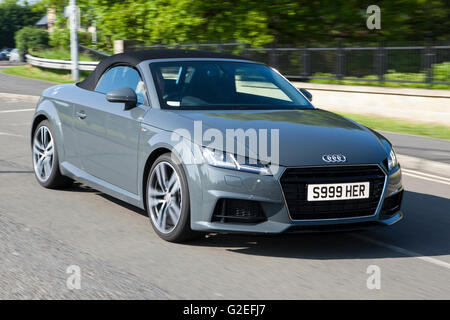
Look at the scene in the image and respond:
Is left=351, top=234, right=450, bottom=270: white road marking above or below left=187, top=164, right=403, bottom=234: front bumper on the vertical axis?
below

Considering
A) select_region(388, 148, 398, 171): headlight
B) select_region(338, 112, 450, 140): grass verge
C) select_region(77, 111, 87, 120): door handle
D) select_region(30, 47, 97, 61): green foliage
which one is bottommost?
select_region(338, 112, 450, 140): grass verge

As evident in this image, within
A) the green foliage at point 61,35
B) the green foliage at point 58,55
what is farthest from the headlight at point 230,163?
the green foliage at point 58,55

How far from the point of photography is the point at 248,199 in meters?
4.93

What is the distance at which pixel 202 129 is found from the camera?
5.25 metres

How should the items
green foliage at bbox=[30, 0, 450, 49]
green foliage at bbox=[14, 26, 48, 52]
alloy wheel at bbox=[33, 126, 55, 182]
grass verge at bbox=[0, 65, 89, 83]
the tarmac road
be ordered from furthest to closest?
green foliage at bbox=[14, 26, 48, 52], grass verge at bbox=[0, 65, 89, 83], green foliage at bbox=[30, 0, 450, 49], alloy wheel at bbox=[33, 126, 55, 182], the tarmac road

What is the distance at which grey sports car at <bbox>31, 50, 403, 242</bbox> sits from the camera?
4957 millimetres

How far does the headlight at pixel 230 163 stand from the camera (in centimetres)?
491

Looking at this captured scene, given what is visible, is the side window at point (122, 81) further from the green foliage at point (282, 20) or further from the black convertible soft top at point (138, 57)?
the green foliage at point (282, 20)

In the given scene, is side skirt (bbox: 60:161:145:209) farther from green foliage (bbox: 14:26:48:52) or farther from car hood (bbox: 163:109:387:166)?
green foliage (bbox: 14:26:48:52)

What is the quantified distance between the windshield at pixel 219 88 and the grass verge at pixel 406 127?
793cm

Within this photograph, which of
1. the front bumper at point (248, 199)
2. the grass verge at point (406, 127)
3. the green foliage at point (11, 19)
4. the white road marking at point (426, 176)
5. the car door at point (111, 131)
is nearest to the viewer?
the front bumper at point (248, 199)

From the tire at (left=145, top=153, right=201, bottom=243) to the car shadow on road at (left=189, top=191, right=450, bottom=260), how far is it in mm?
179

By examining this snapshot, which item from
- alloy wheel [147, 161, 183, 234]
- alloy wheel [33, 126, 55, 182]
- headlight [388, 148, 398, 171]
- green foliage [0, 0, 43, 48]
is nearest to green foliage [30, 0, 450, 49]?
alloy wheel [33, 126, 55, 182]
